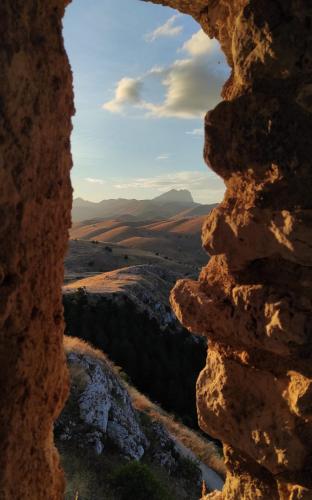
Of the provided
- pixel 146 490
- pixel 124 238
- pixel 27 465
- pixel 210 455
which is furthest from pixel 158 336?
pixel 124 238

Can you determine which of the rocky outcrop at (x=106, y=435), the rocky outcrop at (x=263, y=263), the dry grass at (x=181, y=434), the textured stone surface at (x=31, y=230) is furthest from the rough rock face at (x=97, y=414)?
the rocky outcrop at (x=263, y=263)

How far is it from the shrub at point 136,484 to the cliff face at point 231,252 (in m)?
5.94

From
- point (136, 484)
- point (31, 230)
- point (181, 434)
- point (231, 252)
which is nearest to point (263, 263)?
point (231, 252)

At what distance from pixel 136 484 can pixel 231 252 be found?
763 centimetres

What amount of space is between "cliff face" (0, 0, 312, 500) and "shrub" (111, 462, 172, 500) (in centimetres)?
594

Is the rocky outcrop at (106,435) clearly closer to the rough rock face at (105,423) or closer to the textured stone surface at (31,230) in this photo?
the rough rock face at (105,423)

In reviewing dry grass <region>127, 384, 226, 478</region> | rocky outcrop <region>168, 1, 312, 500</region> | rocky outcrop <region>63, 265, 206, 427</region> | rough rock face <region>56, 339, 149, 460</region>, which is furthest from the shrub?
rocky outcrop <region>63, 265, 206, 427</region>

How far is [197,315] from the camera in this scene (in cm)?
365

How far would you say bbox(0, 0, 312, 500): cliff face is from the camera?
299 cm

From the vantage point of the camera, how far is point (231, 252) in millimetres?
3400

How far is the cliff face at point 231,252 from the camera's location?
2.99m

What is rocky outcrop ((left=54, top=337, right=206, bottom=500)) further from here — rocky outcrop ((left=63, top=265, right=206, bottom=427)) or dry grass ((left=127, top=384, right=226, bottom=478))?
rocky outcrop ((left=63, top=265, right=206, bottom=427))

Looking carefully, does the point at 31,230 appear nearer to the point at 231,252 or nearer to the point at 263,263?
the point at 231,252

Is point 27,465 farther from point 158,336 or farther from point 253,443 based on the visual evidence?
point 158,336
